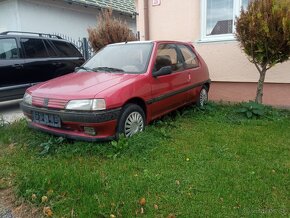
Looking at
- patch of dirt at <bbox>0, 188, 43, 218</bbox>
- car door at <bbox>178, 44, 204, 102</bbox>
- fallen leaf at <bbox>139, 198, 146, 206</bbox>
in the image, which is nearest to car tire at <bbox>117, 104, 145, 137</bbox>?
fallen leaf at <bbox>139, 198, 146, 206</bbox>

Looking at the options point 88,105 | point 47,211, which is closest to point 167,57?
point 88,105

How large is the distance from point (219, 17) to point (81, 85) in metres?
5.07

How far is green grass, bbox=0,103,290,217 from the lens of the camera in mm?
2898

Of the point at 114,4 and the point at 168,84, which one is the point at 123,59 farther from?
the point at 114,4

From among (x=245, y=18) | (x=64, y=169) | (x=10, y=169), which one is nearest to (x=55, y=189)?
(x=64, y=169)

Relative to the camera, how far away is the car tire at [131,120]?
4309mm

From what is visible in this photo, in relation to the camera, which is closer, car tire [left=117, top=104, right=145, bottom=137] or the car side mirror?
car tire [left=117, top=104, right=145, bottom=137]

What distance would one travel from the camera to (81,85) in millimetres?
4445

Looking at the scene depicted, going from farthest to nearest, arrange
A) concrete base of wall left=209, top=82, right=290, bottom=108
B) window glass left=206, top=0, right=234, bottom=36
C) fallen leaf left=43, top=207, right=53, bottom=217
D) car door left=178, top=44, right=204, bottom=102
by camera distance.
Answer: window glass left=206, top=0, right=234, bottom=36 → concrete base of wall left=209, top=82, right=290, bottom=108 → car door left=178, top=44, right=204, bottom=102 → fallen leaf left=43, top=207, right=53, bottom=217

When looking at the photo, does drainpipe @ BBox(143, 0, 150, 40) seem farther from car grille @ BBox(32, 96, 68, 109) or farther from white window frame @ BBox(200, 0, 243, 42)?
car grille @ BBox(32, 96, 68, 109)

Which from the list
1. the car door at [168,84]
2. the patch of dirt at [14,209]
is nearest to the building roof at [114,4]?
the car door at [168,84]

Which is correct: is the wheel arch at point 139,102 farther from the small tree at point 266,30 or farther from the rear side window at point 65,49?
the rear side window at point 65,49

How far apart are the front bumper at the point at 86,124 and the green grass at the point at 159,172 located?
180 mm

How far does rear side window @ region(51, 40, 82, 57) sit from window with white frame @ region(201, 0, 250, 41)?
3.74 metres
